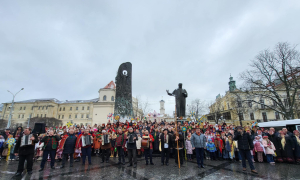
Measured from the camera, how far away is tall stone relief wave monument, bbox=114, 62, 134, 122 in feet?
57.8

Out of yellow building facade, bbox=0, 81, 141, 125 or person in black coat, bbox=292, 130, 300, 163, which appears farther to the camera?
yellow building facade, bbox=0, 81, 141, 125

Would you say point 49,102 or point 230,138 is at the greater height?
point 49,102

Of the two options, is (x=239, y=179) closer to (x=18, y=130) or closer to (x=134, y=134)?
(x=134, y=134)

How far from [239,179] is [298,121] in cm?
970

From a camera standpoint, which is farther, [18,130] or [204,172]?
[18,130]

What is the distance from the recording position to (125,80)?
18531 mm

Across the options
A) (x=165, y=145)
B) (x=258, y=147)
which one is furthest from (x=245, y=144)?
(x=165, y=145)

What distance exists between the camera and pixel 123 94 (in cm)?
1805

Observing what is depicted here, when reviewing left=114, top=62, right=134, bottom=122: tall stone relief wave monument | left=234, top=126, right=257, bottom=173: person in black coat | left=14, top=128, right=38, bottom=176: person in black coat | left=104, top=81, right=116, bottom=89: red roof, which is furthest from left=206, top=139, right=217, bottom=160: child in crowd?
left=104, top=81, right=116, bottom=89: red roof

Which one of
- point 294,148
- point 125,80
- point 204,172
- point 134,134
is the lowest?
point 204,172

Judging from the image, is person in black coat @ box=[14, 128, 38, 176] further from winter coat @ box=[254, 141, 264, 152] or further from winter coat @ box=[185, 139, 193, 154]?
winter coat @ box=[254, 141, 264, 152]

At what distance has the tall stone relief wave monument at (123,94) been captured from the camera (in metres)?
17.6

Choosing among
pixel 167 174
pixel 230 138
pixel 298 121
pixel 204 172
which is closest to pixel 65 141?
pixel 167 174

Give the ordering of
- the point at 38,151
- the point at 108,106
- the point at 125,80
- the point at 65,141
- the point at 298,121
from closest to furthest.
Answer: the point at 65,141 → the point at 38,151 → the point at 298,121 → the point at 125,80 → the point at 108,106
